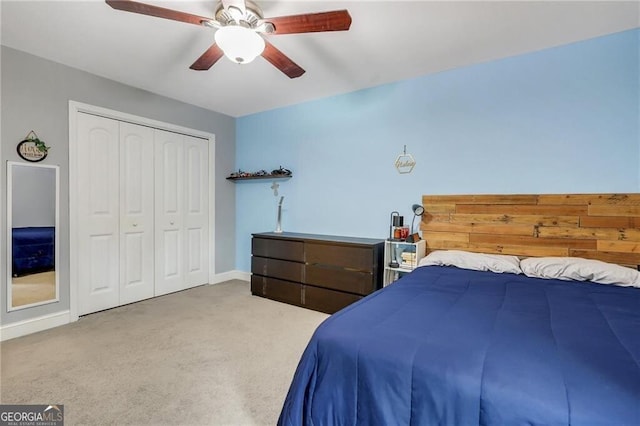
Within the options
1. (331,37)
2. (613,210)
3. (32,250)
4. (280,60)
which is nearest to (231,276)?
(32,250)

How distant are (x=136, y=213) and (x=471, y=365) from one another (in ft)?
12.2

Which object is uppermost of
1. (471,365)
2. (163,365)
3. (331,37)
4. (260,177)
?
(331,37)

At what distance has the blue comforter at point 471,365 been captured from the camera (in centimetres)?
87

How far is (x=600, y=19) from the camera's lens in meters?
2.19

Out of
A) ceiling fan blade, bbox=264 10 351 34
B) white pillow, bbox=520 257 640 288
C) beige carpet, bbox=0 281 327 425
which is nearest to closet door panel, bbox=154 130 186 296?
beige carpet, bbox=0 281 327 425

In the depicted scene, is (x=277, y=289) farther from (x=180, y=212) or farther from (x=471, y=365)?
(x=471, y=365)

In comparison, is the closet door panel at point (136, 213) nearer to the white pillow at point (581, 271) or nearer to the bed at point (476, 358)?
the bed at point (476, 358)

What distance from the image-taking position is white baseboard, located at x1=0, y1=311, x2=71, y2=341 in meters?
2.58

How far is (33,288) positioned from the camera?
275 cm

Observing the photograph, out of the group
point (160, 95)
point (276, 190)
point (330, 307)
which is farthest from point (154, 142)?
point (330, 307)

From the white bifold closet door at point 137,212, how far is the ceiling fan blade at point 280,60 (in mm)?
2273

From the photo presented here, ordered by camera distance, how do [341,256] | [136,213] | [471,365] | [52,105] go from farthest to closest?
[136,213] < [341,256] < [52,105] < [471,365]

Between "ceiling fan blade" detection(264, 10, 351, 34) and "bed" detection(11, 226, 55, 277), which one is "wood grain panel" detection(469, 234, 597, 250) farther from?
"bed" detection(11, 226, 55, 277)

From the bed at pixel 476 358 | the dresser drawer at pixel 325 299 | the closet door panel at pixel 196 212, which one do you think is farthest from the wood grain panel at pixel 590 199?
the closet door panel at pixel 196 212
